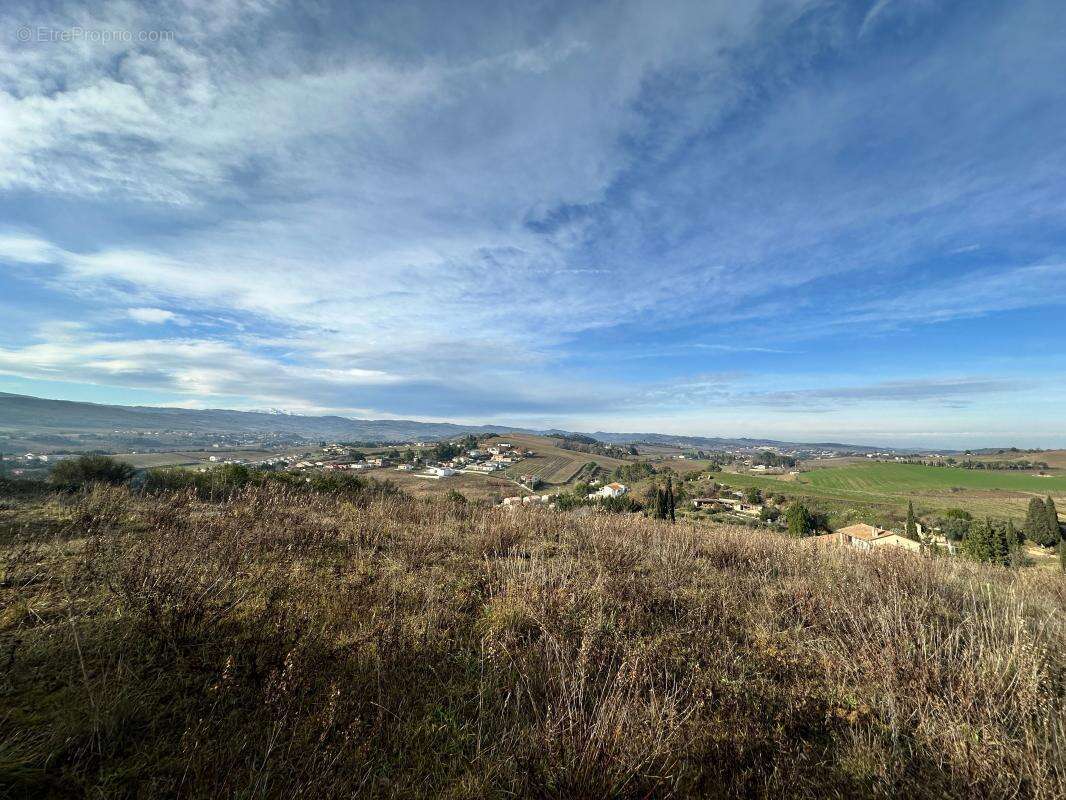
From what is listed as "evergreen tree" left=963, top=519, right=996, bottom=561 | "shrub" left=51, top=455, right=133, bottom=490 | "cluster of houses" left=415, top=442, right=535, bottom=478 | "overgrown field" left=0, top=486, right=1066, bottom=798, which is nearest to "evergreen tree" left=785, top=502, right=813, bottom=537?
"evergreen tree" left=963, top=519, right=996, bottom=561

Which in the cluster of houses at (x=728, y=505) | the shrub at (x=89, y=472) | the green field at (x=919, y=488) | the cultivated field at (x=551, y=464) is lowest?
the cluster of houses at (x=728, y=505)

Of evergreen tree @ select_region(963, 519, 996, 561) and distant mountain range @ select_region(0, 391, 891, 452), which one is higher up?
distant mountain range @ select_region(0, 391, 891, 452)

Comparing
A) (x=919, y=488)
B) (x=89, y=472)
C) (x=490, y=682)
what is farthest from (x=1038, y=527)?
(x=89, y=472)

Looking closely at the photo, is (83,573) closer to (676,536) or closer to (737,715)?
(737,715)

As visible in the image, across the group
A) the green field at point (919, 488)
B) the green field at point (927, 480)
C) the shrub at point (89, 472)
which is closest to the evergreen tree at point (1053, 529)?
the green field at point (919, 488)

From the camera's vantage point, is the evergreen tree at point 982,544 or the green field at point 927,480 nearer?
the evergreen tree at point 982,544

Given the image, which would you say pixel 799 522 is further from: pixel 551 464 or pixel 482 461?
pixel 482 461

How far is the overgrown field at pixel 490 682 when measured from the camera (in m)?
2.26

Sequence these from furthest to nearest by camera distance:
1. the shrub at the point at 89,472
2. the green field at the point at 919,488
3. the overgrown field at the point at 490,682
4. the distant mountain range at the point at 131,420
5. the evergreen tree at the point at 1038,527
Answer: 1. the distant mountain range at the point at 131,420
2. the green field at the point at 919,488
3. the evergreen tree at the point at 1038,527
4. the shrub at the point at 89,472
5. the overgrown field at the point at 490,682

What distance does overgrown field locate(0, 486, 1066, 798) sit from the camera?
2260 mm

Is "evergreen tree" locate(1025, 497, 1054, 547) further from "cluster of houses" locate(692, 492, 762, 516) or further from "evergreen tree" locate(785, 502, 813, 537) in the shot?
"cluster of houses" locate(692, 492, 762, 516)

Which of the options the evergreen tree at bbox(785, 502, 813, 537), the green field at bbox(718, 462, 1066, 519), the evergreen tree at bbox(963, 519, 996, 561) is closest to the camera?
the evergreen tree at bbox(963, 519, 996, 561)

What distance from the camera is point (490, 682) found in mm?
3227

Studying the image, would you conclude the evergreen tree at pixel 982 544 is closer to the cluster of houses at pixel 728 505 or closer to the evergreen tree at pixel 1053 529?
the evergreen tree at pixel 1053 529
